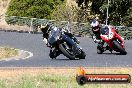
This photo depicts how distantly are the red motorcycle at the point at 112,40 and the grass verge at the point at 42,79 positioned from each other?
6.31 metres

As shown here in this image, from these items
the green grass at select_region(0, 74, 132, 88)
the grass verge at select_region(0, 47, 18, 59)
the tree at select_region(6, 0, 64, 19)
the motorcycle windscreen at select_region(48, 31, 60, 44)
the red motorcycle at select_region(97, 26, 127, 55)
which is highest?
the green grass at select_region(0, 74, 132, 88)

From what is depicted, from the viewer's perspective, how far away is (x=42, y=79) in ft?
41.6

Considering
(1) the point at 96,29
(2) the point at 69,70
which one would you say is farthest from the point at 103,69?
(1) the point at 96,29

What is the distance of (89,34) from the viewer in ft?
138

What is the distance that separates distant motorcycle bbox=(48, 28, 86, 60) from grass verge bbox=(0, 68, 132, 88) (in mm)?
3666

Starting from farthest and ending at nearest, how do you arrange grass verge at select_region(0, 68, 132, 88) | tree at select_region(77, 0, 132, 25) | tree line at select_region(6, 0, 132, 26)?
tree line at select_region(6, 0, 132, 26) → tree at select_region(77, 0, 132, 25) → grass verge at select_region(0, 68, 132, 88)

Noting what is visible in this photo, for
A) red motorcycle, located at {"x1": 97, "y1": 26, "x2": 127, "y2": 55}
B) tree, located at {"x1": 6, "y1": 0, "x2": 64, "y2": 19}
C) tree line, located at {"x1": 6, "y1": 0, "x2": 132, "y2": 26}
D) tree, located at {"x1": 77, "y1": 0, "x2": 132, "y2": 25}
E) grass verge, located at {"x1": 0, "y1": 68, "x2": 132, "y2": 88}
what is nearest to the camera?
grass verge, located at {"x1": 0, "y1": 68, "x2": 132, "y2": 88}

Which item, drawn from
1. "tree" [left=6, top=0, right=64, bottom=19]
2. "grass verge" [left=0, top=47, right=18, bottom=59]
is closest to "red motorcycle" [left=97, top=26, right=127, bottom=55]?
"grass verge" [left=0, top=47, right=18, bottom=59]

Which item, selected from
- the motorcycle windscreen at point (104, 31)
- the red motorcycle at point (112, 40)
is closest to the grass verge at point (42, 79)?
the red motorcycle at point (112, 40)

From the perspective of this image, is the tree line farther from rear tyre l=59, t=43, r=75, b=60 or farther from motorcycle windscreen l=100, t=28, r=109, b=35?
rear tyre l=59, t=43, r=75, b=60

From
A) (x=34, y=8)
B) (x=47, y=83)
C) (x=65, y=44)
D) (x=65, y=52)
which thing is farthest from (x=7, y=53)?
(x=34, y=8)

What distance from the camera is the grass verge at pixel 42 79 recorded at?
11250 mm

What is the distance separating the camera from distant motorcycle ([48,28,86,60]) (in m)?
19.5

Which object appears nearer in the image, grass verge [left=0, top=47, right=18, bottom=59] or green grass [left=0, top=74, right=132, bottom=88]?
green grass [left=0, top=74, right=132, bottom=88]
